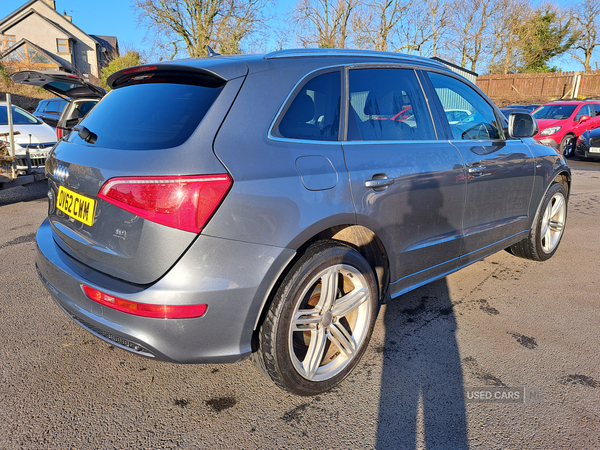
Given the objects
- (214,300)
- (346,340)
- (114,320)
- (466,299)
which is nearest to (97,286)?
(114,320)

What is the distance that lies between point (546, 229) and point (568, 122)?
12244 mm

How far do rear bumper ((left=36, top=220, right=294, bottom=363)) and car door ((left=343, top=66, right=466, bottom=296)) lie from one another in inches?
27.3

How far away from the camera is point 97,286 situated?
194 cm

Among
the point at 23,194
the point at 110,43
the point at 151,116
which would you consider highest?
the point at 110,43

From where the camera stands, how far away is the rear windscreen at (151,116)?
1943mm

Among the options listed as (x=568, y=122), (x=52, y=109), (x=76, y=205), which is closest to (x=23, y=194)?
(x=76, y=205)

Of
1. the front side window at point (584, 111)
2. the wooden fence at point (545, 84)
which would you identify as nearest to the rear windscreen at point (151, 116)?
the front side window at point (584, 111)

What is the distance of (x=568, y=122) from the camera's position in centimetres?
1423

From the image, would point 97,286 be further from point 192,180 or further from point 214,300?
point 192,180

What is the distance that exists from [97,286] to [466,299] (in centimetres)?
277

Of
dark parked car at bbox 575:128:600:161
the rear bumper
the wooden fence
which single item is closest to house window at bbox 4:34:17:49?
the wooden fence

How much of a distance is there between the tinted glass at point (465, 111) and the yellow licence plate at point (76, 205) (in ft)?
7.69

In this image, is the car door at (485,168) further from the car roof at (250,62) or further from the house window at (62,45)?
the house window at (62,45)

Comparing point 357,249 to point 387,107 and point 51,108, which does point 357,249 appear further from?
point 51,108
